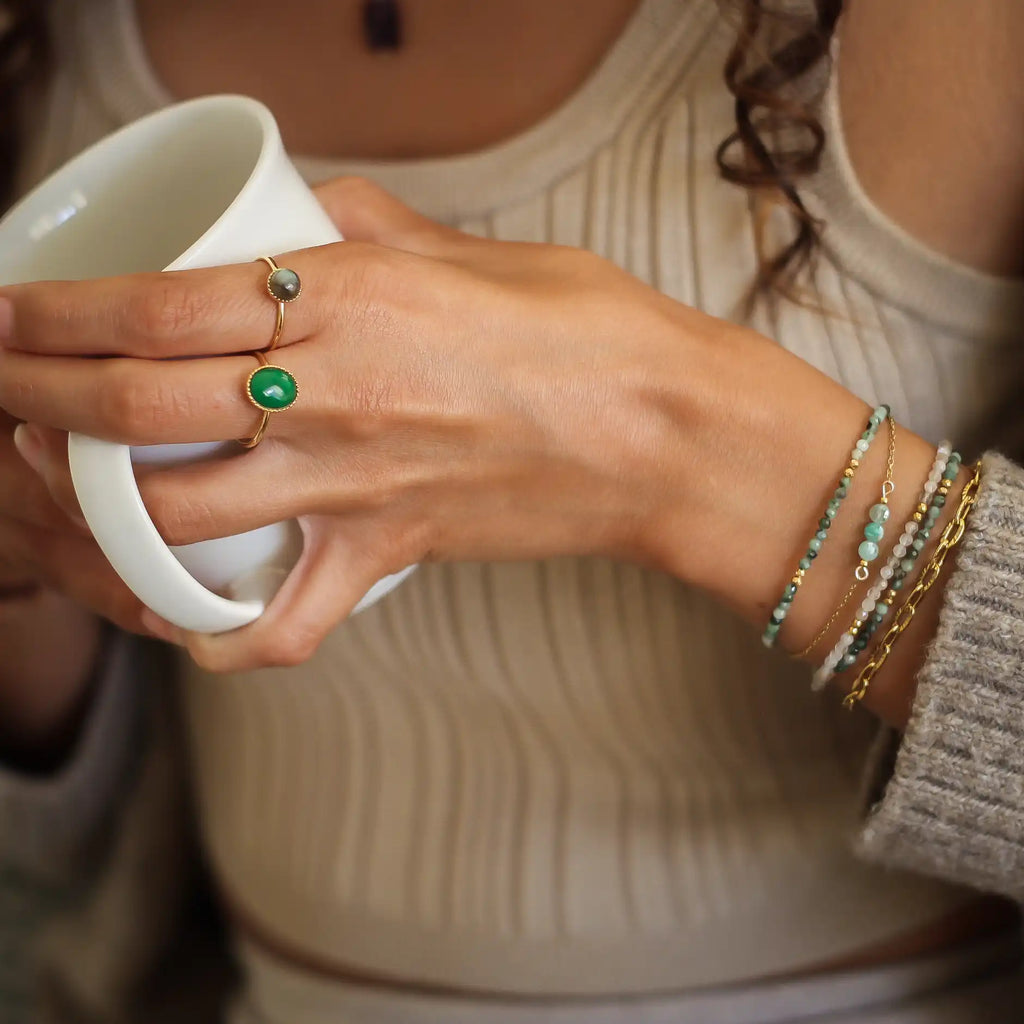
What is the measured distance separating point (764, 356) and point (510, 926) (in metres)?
0.43

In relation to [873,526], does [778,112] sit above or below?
above

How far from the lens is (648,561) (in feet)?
1.68

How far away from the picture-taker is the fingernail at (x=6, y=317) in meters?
0.40

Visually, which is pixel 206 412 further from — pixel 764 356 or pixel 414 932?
pixel 414 932

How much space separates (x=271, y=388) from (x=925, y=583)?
0.32 meters

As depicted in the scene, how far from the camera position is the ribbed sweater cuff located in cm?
76

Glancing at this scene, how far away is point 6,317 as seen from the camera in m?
0.40

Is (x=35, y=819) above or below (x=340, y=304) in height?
below

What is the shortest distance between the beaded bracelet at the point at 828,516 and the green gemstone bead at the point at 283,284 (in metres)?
0.27

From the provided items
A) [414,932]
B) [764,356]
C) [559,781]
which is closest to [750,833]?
[559,781]

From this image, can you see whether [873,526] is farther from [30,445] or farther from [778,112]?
[30,445]

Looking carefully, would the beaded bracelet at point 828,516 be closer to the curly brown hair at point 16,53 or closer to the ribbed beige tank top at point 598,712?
the ribbed beige tank top at point 598,712

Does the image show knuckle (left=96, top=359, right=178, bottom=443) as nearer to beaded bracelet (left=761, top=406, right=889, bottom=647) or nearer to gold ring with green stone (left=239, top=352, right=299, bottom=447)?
gold ring with green stone (left=239, top=352, right=299, bottom=447)

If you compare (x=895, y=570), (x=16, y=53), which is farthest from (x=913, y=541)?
(x=16, y=53)
